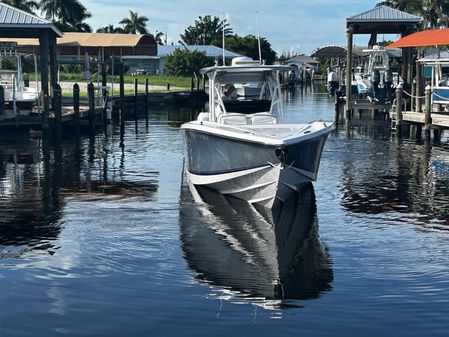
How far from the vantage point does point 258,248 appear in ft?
38.4

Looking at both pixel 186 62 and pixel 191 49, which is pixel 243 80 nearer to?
pixel 186 62

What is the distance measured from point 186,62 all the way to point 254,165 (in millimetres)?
62747

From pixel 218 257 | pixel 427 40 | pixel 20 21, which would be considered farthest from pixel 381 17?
pixel 218 257

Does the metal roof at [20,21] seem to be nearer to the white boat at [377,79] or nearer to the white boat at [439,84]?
the white boat at [439,84]

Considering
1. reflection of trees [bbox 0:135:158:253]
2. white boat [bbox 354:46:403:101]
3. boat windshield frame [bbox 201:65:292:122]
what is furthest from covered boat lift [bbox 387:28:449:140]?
reflection of trees [bbox 0:135:158:253]

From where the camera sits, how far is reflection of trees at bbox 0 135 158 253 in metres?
13.2

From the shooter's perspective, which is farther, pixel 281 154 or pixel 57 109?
pixel 57 109

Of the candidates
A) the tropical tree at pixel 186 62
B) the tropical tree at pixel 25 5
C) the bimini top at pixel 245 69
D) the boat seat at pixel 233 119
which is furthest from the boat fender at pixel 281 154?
the tropical tree at pixel 25 5

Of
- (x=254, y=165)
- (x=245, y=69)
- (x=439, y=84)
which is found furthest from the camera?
(x=439, y=84)

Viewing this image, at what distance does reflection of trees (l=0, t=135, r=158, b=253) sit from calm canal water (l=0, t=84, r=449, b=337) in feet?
0.19

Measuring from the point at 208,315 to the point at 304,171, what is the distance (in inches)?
253

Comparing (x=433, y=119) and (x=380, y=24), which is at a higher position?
(x=380, y=24)

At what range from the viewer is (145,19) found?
118 metres

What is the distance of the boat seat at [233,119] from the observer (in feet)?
53.0
